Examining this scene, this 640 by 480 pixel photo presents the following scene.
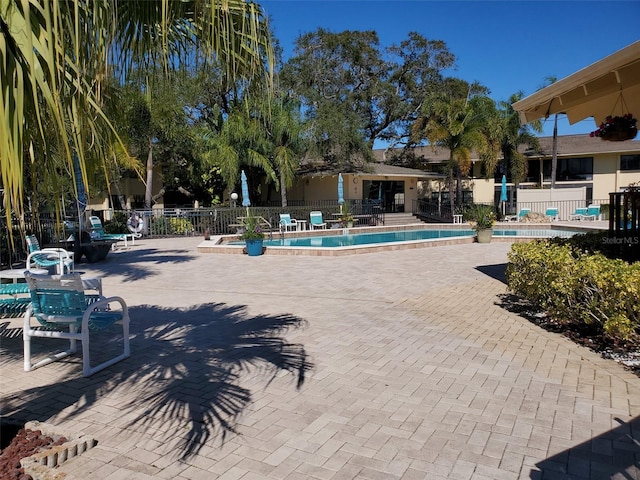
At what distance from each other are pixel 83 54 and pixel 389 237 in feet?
68.8

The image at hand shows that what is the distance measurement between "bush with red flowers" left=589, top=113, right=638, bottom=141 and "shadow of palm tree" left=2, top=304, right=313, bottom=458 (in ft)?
16.5

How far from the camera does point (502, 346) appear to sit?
5.39 metres

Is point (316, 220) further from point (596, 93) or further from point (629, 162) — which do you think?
point (629, 162)

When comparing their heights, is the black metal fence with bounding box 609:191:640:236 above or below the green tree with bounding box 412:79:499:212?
below

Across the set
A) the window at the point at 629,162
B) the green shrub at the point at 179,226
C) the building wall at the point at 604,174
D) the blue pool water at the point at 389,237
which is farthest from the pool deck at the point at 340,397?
the window at the point at 629,162

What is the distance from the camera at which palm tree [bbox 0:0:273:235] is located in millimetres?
1798

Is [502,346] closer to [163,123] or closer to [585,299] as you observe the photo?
[585,299]

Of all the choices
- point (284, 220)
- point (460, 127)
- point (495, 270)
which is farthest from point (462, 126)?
point (495, 270)

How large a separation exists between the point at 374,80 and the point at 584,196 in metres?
17.5

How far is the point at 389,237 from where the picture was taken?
22.8m

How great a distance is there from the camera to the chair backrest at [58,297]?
455 cm

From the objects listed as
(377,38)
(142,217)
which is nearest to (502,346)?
(142,217)

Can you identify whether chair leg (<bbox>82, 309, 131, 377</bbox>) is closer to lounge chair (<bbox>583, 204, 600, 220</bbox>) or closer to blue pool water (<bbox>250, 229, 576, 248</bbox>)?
blue pool water (<bbox>250, 229, 576, 248</bbox>)

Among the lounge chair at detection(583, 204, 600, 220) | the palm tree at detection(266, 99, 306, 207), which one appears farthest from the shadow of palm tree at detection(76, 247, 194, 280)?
the lounge chair at detection(583, 204, 600, 220)
